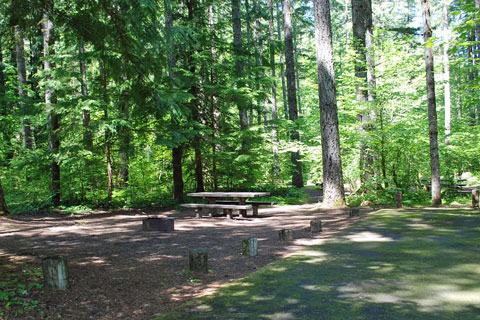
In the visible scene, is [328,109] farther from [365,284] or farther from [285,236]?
[365,284]

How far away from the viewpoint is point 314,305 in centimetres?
389

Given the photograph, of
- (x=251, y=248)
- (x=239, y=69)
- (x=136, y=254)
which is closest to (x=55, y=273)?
(x=136, y=254)

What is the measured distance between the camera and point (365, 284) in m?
4.51

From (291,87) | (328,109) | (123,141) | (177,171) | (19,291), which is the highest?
(291,87)

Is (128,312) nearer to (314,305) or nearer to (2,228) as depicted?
(314,305)

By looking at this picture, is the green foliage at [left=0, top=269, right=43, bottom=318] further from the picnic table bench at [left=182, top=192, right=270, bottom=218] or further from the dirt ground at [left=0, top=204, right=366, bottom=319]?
the picnic table bench at [left=182, top=192, right=270, bottom=218]

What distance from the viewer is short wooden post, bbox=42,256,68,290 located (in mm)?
4242

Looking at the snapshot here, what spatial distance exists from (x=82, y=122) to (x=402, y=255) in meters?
13.3

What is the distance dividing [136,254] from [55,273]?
6.94 ft

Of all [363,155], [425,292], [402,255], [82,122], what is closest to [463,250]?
[402,255]

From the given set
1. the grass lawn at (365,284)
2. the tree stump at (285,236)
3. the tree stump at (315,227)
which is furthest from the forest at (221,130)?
the grass lawn at (365,284)

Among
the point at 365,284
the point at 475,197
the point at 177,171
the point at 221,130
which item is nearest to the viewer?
the point at 365,284

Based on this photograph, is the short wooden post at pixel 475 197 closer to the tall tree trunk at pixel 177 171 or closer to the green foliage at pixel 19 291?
the tall tree trunk at pixel 177 171

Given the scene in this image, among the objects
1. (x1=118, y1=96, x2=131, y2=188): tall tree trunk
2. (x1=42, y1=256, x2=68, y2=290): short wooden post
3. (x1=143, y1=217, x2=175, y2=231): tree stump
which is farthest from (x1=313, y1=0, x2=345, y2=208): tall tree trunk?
(x1=42, y1=256, x2=68, y2=290): short wooden post
